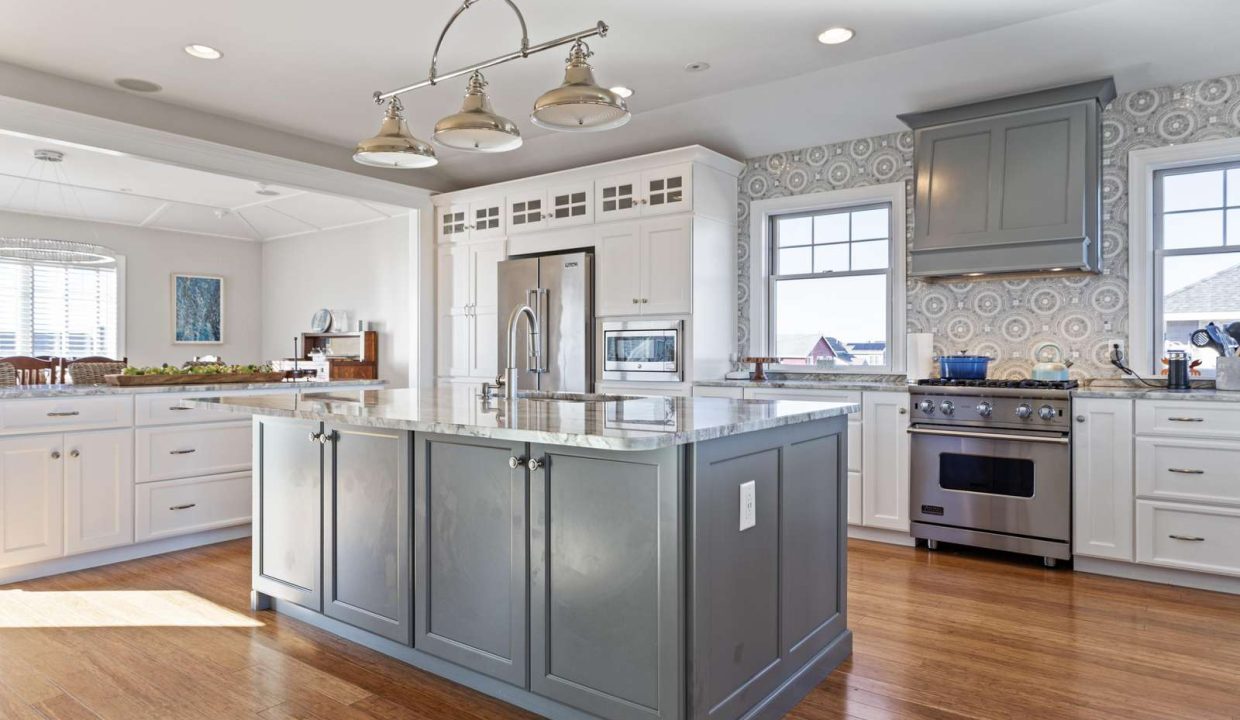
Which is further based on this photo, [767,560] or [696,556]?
[767,560]

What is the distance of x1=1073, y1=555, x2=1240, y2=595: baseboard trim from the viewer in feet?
11.2

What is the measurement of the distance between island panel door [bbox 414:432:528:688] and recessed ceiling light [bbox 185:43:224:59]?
281cm

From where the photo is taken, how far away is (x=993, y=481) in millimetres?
3918

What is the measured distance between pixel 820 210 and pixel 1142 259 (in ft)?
6.19

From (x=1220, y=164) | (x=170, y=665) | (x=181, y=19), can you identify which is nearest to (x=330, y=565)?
(x=170, y=665)

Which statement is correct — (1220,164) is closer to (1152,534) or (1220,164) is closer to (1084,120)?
(1084,120)

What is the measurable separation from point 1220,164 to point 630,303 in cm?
337

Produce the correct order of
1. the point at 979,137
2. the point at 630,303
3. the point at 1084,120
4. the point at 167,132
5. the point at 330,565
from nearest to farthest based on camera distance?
the point at 330,565 < the point at 1084,120 < the point at 979,137 < the point at 167,132 < the point at 630,303

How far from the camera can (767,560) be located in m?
Answer: 2.21

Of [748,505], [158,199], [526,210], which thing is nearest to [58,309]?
[158,199]

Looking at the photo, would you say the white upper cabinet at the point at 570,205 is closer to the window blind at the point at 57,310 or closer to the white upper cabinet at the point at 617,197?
the white upper cabinet at the point at 617,197

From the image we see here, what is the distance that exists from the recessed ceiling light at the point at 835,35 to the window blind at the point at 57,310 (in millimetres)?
7317

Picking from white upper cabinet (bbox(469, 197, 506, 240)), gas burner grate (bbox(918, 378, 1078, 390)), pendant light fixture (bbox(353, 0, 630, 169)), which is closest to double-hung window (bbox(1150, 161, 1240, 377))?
gas burner grate (bbox(918, 378, 1078, 390))

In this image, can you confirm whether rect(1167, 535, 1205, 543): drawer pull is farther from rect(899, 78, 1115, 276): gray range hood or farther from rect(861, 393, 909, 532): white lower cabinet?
rect(899, 78, 1115, 276): gray range hood
